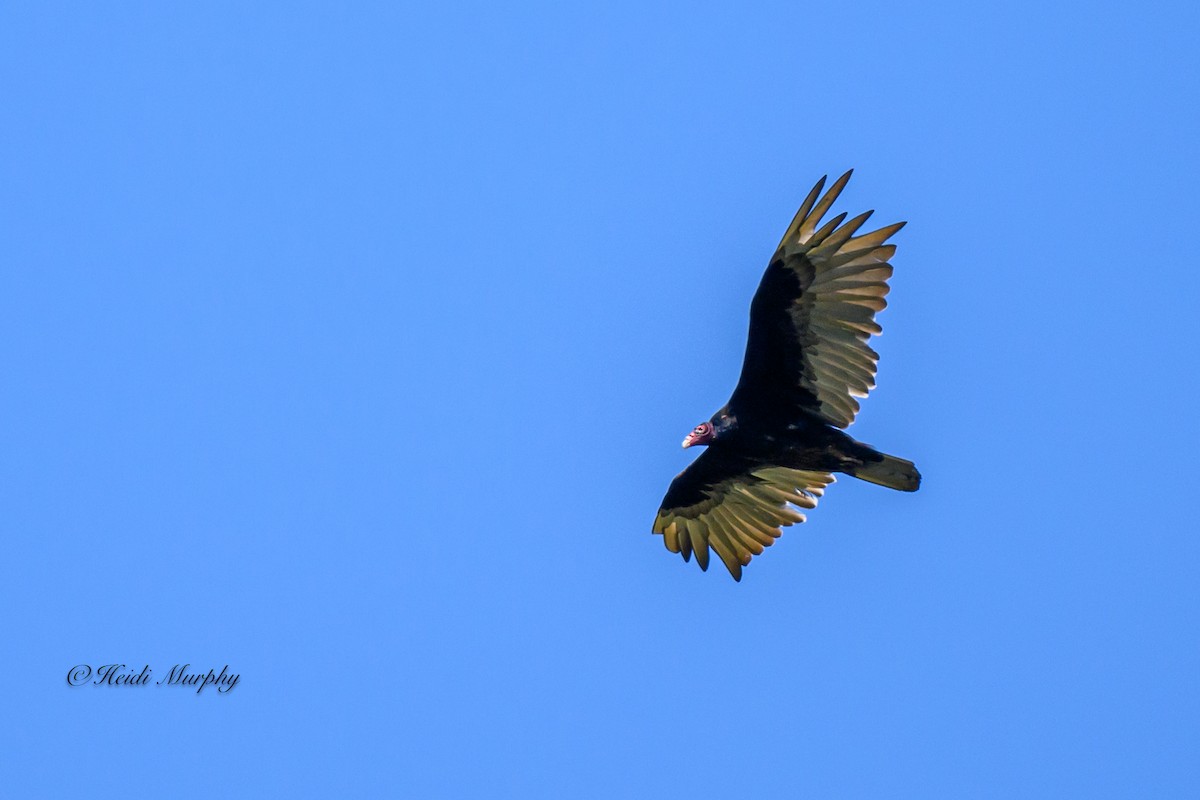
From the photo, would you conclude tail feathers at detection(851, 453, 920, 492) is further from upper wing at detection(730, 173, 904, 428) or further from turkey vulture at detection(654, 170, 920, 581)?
upper wing at detection(730, 173, 904, 428)

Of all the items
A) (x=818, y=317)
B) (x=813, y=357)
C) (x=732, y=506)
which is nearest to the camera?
(x=818, y=317)

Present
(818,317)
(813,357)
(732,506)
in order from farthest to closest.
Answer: (732,506), (813,357), (818,317)

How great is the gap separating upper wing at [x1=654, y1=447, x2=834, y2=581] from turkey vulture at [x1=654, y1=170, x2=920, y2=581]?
0.31 m

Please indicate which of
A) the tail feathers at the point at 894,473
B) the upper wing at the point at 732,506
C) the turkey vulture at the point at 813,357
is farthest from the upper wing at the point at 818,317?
the upper wing at the point at 732,506

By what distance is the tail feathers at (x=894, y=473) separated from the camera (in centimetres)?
1209

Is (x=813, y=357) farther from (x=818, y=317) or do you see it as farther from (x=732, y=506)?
(x=732, y=506)

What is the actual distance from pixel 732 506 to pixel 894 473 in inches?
78.9

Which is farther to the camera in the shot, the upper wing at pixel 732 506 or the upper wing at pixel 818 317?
the upper wing at pixel 732 506

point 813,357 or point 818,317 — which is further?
point 813,357

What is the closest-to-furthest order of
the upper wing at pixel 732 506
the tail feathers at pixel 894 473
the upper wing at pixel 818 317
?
the upper wing at pixel 818 317 → the tail feathers at pixel 894 473 → the upper wing at pixel 732 506

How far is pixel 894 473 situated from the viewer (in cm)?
1212

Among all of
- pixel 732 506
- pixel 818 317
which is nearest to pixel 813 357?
pixel 818 317

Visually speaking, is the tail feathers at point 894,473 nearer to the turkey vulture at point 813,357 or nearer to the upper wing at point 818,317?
the turkey vulture at point 813,357

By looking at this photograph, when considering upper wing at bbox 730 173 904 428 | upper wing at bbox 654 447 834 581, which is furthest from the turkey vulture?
upper wing at bbox 654 447 834 581
